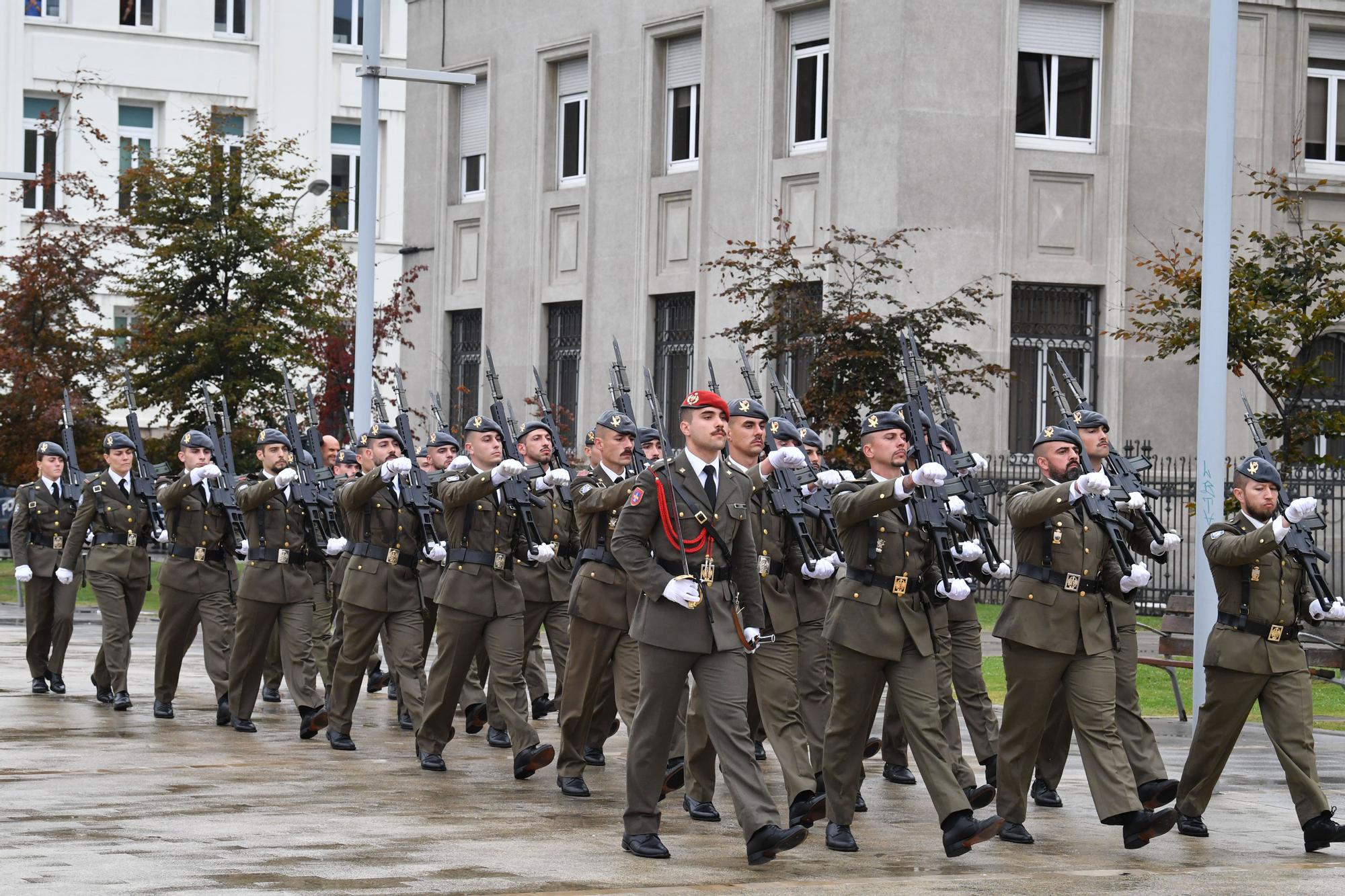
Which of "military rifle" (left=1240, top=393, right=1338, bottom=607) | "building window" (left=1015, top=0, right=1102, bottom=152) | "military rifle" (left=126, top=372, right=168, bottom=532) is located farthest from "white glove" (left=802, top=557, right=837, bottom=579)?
"building window" (left=1015, top=0, right=1102, bottom=152)

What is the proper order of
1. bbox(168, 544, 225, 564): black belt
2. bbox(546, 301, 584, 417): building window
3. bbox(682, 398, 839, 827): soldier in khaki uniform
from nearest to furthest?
bbox(682, 398, 839, 827): soldier in khaki uniform < bbox(168, 544, 225, 564): black belt < bbox(546, 301, 584, 417): building window

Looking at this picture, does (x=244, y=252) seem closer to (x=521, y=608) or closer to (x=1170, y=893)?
(x=521, y=608)

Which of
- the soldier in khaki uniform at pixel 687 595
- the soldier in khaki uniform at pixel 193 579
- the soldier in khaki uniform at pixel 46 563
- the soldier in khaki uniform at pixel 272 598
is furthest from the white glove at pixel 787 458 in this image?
the soldier in khaki uniform at pixel 46 563

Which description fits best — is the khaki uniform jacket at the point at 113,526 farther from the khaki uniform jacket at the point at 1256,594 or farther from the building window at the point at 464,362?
the building window at the point at 464,362

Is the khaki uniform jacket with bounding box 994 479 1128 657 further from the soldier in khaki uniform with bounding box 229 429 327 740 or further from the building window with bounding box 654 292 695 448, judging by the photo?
the building window with bounding box 654 292 695 448

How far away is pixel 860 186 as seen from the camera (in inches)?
1039

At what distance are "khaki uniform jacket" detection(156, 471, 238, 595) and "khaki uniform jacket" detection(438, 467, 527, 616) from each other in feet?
9.44

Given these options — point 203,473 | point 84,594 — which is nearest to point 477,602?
point 203,473

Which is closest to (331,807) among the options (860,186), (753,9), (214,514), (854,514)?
(854,514)

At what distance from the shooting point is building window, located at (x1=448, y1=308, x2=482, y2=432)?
3359 centimetres

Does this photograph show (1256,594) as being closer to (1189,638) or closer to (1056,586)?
(1056,586)

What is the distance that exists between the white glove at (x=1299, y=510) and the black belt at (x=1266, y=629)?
1.77 feet

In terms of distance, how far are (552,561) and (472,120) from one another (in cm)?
2119

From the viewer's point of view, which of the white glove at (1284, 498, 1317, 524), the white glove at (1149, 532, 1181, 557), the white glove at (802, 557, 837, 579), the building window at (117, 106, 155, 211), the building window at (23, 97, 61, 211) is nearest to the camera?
the white glove at (1284, 498, 1317, 524)
